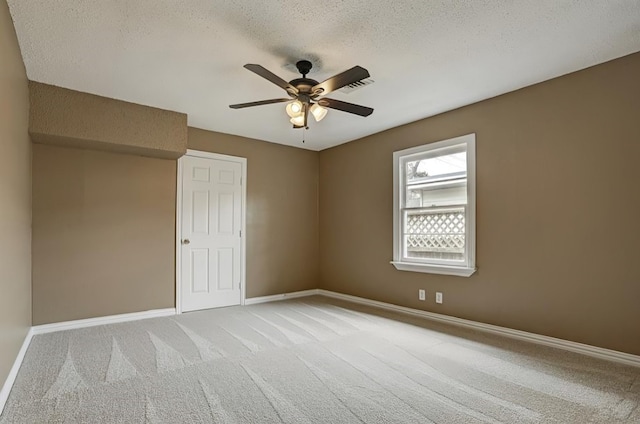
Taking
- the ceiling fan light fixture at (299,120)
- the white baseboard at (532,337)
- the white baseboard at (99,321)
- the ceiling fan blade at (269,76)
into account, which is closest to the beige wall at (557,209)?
the white baseboard at (532,337)

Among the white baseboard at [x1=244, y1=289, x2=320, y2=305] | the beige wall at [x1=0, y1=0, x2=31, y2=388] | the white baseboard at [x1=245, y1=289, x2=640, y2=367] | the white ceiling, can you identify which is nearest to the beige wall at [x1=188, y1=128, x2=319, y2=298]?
the white baseboard at [x1=244, y1=289, x2=320, y2=305]

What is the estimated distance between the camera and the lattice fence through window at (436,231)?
13.7 ft

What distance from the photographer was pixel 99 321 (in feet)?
13.5

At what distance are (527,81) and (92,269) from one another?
501 cm

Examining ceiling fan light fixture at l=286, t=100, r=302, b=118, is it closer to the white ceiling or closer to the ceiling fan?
the ceiling fan

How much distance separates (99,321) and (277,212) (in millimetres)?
2757

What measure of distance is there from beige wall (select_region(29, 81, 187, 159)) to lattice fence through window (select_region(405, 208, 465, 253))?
301 cm

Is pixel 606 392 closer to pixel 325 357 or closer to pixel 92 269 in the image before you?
pixel 325 357

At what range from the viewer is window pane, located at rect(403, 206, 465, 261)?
417cm

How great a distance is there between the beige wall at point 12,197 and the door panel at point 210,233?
1708 mm

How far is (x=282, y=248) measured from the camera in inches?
228

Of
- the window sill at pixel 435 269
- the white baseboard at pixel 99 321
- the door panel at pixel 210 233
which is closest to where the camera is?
the white baseboard at pixel 99 321

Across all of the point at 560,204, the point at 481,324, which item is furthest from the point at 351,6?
the point at 481,324

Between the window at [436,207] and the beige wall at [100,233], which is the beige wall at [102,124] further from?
the window at [436,207]
